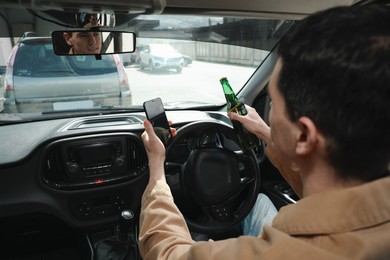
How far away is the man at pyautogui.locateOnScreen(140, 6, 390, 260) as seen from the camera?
0.76 m

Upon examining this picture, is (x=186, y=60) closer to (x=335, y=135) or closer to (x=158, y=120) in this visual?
(x=158, y=120)

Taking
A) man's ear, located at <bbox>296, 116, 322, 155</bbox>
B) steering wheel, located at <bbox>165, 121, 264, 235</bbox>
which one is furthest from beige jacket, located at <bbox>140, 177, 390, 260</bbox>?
steering wheel, located at <bbox>165, 121, 264, 235</bbox>

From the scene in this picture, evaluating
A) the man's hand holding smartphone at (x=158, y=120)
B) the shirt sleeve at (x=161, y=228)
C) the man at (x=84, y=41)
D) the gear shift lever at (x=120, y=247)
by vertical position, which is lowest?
the gear shift lever at (x=120, y=247)

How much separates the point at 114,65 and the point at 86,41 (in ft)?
5.36

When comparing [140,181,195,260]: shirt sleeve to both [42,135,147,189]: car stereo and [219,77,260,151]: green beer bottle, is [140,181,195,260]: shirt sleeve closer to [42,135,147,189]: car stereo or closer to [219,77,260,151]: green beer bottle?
[219,77,260,151]: green beer bottle

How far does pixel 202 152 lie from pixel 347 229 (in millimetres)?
1466

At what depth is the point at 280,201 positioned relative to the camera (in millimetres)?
2938

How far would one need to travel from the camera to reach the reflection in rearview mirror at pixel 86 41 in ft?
6.20

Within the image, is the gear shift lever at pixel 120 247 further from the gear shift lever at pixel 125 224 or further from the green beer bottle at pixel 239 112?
the green beer bottle at pixel 239 112

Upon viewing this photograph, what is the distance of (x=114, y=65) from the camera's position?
351cm

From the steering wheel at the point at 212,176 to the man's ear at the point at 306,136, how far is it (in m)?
1.32

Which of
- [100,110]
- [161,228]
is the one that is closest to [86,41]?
[100,110]

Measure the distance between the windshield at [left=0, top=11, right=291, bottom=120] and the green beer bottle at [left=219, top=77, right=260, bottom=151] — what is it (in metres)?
0.88

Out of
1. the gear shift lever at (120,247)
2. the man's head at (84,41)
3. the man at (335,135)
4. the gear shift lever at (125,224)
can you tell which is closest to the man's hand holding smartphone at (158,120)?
the man's head at (84,41)
